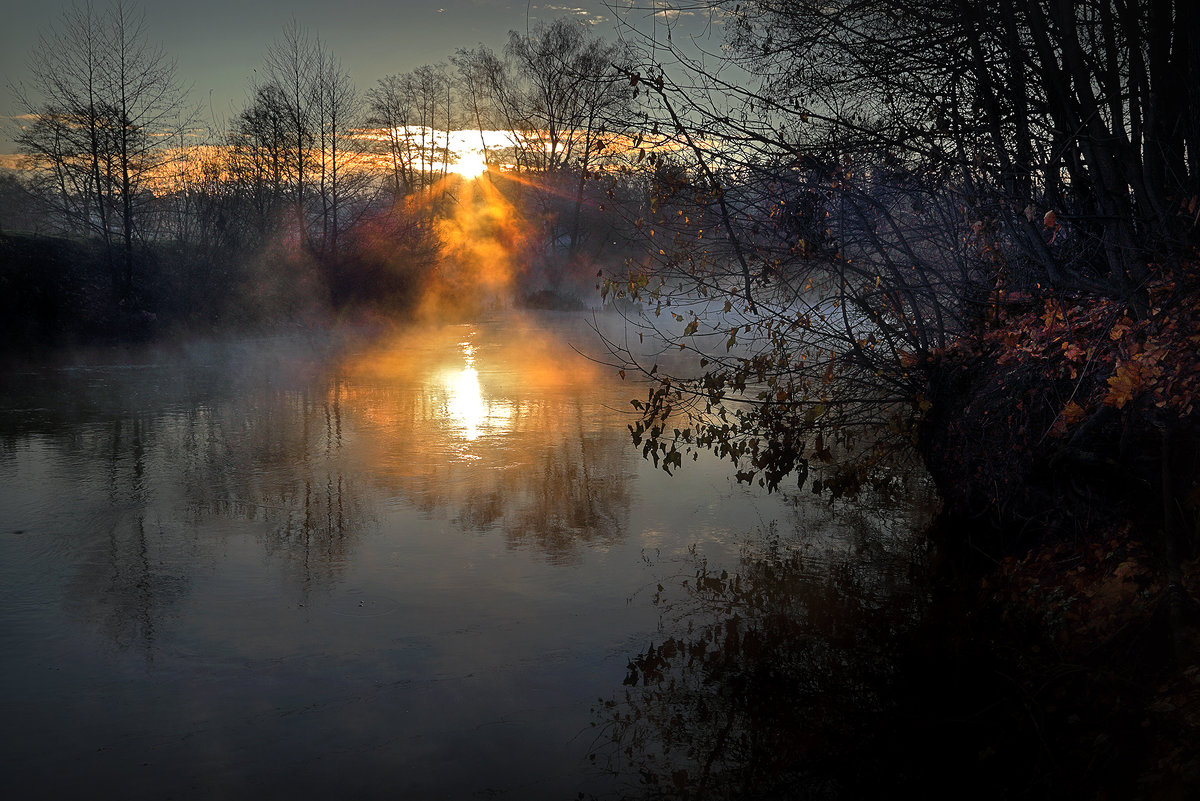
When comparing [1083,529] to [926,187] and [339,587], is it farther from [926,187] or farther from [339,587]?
[339,587]

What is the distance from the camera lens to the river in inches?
181

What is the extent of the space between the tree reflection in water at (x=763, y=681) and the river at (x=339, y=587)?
Result: 0.49 ft

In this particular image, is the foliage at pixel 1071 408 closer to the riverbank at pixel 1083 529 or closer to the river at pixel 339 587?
the riverbank at pixel 1083 529

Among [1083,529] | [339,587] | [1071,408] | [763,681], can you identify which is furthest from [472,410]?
[1071,408]

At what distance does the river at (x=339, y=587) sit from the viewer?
4.59 metres

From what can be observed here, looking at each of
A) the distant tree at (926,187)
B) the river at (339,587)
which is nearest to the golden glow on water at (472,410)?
the river at (339,587)

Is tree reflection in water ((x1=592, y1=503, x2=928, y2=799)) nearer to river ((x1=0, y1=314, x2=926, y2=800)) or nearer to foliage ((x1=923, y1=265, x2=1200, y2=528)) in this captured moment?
river ((x1=0, y1=314, x2=926, y2=800))

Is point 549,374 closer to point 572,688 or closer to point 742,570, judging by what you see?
point 742,570

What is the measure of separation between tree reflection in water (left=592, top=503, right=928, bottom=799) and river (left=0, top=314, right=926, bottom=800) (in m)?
0.15

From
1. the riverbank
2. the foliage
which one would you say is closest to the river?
the riverbank

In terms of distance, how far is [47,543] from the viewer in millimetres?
7691

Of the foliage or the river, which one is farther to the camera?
the foliage

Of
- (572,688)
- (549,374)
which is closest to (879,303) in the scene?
(572,688)

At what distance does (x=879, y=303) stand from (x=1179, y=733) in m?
4.47
